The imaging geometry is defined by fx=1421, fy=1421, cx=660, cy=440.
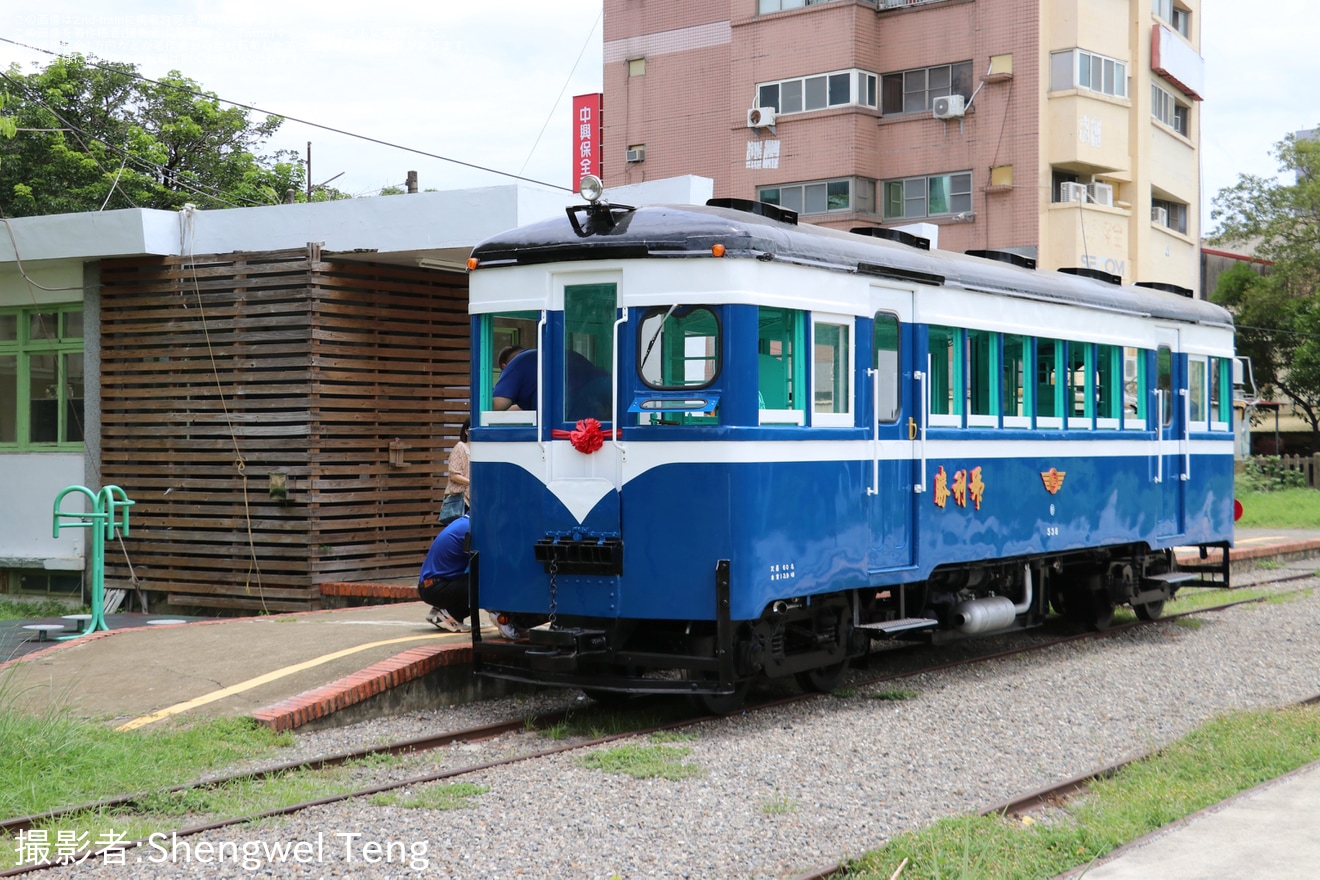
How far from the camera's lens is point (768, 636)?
8852mm

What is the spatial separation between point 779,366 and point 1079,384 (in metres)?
4.53

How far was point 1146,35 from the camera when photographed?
33750 mm

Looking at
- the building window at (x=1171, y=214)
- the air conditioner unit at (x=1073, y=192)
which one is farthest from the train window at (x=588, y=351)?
the building window at (x=1171, y=214)

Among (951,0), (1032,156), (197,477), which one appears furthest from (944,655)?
(951,0)

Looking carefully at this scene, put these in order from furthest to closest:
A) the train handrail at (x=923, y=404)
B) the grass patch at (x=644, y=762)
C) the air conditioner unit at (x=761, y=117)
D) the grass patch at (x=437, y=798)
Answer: the air conditioner unit at (x=761, y=117), the train handrail at (x=923, y=404), the grass patch at (x=644, y=762), the grass patch at (x=437, y=798)

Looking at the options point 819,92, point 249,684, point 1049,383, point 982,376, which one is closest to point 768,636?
point 982,376

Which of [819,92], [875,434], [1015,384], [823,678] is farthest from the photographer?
[819,92]

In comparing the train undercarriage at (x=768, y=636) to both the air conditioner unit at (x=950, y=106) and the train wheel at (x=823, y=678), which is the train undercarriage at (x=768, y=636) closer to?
the train wheel at (x=823, y=678)

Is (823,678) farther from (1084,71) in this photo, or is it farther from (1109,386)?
(1084,71)

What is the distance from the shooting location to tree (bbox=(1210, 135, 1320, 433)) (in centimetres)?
4276

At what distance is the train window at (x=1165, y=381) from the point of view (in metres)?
13.7

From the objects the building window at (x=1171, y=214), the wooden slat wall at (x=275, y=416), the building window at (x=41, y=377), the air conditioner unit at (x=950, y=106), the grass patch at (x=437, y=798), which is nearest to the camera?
the grass patch at (x=437, y=798)

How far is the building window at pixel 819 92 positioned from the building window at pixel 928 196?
2.17m

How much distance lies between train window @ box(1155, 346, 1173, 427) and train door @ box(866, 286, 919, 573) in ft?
15.6
